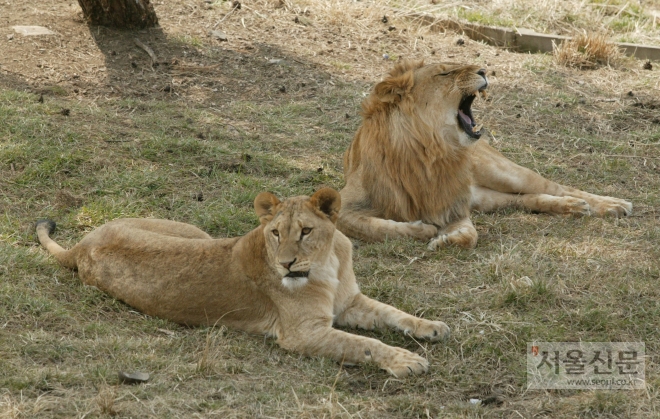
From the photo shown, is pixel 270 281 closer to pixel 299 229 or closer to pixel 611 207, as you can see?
pixel 299 229

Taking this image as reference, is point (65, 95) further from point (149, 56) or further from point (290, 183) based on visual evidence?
point (290, 183)

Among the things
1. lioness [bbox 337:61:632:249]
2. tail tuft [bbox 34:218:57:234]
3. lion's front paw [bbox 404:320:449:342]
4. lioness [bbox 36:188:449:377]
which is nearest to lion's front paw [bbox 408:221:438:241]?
lioness [bbox 337:61:632:249]

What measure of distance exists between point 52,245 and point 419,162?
224 centimetres

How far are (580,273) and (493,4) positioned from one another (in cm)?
643

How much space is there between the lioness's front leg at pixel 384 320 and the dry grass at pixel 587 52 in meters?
5.39

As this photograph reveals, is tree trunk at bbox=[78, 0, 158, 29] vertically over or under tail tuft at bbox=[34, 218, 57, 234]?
over

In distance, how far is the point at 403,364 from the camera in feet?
12.6

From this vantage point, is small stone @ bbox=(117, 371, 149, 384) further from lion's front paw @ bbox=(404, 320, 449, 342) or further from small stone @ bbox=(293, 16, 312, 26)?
small stone @ bbox=(293, 16, 312, 26)

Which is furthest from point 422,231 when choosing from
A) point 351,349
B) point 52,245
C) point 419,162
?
point 52,245

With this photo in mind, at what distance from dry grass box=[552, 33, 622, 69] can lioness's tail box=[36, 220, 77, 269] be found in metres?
5.64

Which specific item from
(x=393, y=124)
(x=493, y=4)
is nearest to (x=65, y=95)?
(x=393, y=124)

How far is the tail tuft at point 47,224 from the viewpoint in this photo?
210 inches

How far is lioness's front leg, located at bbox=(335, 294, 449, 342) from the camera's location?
4172 mm

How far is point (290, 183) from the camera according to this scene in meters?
6.41
